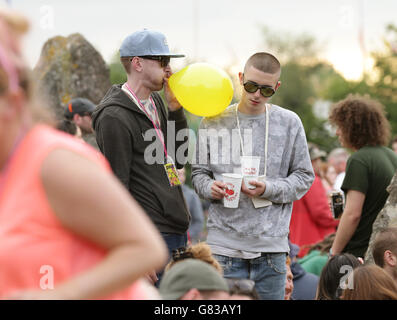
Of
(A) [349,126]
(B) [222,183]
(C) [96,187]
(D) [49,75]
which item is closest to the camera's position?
(C) [96,187]

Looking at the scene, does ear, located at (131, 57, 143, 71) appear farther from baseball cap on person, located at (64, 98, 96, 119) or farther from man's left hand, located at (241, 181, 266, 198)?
baseball cap on person, located at (64, 98, 96, 119)

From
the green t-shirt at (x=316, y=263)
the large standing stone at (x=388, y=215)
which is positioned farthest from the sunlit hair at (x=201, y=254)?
the green t-shirt at (x=316, y=263)

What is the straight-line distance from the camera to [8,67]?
1.32m

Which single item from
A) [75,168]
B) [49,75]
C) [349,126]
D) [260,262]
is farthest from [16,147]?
[49,75]

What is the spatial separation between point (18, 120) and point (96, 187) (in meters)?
0.25

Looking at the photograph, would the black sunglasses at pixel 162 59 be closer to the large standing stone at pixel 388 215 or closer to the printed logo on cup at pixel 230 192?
the printed logo on cup at pixel 230 192

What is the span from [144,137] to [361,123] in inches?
74.4

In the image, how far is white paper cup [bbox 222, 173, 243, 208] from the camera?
361cm

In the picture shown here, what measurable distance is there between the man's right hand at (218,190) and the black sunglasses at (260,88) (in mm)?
611

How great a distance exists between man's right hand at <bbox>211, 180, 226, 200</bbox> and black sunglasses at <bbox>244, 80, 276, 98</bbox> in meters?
0.61

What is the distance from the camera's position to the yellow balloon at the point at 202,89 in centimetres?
381

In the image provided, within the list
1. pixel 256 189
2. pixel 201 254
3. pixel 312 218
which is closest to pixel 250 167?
pixel 256 189
